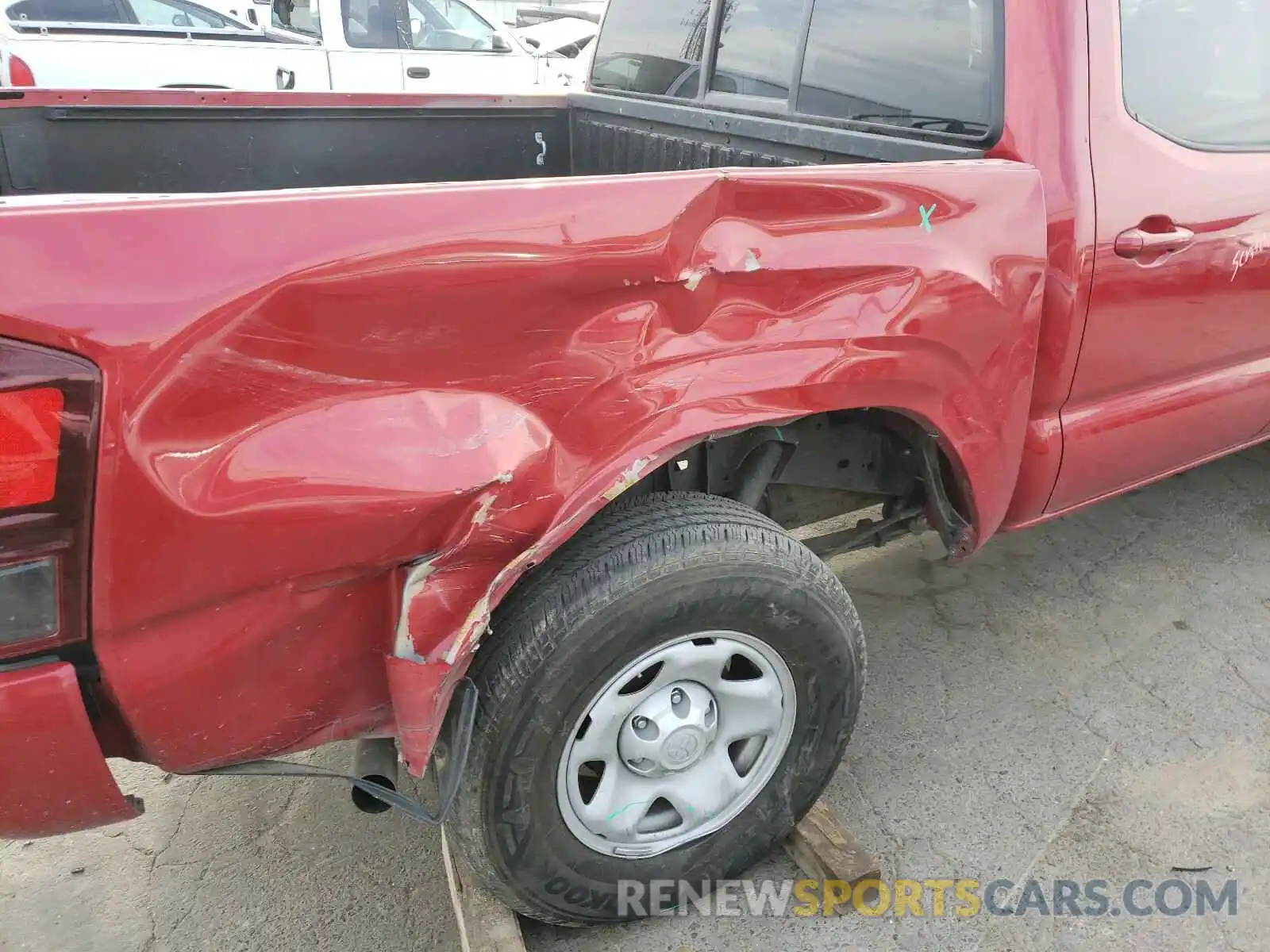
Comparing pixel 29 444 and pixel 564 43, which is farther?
pixel 564 43

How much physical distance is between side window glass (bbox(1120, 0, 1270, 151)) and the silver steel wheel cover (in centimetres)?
151

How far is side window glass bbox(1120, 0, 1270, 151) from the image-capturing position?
79.7 inches

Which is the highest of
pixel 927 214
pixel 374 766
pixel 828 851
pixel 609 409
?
pixel 927 214

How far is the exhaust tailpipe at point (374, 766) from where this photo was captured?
1.75 metres

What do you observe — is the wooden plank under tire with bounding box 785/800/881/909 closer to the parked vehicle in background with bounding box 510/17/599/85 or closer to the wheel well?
the wheel well

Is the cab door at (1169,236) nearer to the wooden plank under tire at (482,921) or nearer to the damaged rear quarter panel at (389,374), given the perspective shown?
the damaged rear quarter panel at (389,374)

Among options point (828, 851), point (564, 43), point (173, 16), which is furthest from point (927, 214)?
point (564, 43)

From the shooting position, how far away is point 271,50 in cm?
704

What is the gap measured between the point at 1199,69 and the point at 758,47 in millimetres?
1110

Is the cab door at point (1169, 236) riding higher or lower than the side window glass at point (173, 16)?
lower

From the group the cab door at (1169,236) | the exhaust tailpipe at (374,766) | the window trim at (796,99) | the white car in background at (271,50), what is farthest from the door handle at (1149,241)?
the white car in background at (271,50)

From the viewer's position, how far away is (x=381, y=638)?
4.81ft

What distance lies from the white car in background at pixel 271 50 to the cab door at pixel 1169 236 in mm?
5876

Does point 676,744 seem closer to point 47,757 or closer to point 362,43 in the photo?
point 47,757
